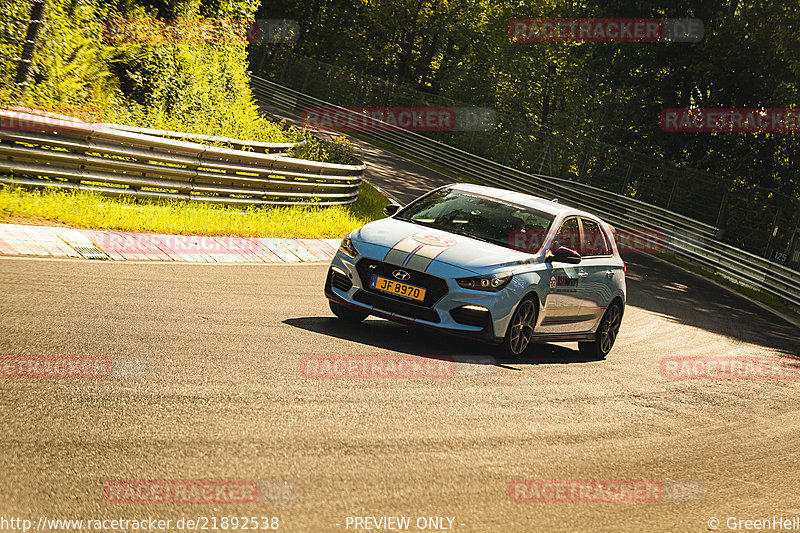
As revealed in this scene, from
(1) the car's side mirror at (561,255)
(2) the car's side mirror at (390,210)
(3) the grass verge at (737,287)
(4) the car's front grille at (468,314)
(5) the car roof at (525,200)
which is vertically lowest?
(3) the grass verge at (737,287)

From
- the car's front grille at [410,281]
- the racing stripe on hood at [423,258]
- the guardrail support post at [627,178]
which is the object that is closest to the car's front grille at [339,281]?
the car's front grille at [410,281]

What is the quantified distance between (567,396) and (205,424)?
12.9 feet

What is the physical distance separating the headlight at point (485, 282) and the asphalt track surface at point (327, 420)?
73 cm

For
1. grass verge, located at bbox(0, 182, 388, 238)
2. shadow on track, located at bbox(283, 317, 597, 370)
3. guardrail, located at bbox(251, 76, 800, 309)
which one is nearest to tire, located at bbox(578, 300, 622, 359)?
shadow on track, located at bbox(283, 317, 597, 370)

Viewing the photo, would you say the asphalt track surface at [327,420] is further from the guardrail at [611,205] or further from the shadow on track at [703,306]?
the guardrail at [611,205]

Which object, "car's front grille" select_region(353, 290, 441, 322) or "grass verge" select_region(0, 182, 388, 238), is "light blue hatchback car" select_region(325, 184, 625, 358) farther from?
"grass verge" select_region(0, 182, 388, 238)

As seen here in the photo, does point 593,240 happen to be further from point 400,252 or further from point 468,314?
point 400,252

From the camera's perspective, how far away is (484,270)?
8.95 meters

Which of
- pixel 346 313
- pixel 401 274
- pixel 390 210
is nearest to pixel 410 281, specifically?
pixel 401 274

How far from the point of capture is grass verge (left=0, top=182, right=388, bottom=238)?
12.2 m

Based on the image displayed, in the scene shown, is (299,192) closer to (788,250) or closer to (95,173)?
(95,173)

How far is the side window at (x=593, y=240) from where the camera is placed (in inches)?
437

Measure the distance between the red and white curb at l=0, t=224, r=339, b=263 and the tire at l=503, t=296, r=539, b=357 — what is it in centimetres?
482

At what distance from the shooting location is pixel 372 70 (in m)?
65.4
